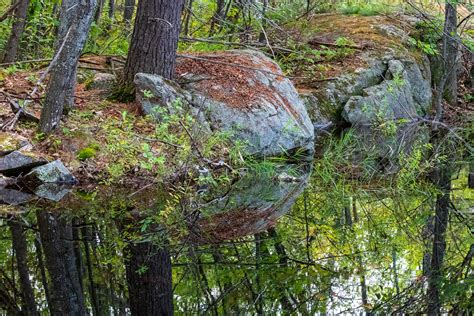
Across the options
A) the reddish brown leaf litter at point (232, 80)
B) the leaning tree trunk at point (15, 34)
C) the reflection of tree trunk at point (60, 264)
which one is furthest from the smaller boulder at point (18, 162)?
the leaning tree trunk at point (15, 34)

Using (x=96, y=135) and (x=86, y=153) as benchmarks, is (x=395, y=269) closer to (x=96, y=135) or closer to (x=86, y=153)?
(x=86, y=153)

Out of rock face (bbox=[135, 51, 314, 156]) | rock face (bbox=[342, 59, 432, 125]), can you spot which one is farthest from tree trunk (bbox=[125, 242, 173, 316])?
rock face (bbox=[342, 59, 432, 125])

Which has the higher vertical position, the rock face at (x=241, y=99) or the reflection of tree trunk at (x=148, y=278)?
the rock face at (x=241, y=99)

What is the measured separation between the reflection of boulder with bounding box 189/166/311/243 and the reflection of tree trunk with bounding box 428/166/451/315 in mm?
1582

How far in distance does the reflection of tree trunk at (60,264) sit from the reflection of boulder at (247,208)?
109cm

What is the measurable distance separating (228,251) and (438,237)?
2.24 metres

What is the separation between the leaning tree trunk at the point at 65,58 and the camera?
284 inches

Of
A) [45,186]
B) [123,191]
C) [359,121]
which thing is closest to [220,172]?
[123,191]

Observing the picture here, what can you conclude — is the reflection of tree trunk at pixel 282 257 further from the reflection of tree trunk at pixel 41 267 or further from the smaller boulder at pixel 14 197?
the smaller boulder at pixel 14 197

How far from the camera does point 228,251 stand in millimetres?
5230

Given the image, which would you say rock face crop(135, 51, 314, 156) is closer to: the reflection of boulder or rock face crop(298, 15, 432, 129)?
the reflection of boulder

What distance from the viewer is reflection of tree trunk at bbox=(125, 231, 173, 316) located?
4023 millimetres

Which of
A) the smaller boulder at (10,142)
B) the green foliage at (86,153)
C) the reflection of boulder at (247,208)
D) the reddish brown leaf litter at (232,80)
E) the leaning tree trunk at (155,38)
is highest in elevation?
the leaning tree trunk at (155,38)

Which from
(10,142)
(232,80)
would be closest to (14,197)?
(10,142)
